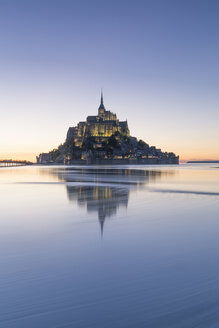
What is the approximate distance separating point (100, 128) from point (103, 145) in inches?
339

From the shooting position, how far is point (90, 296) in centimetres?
273

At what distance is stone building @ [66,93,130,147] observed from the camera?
11300 centimetres

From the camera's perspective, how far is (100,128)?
113438 millimetres

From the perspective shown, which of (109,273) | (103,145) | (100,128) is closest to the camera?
(109,273)

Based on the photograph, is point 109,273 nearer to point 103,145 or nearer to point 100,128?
point 103,145

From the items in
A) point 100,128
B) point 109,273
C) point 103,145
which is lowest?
point 109,273

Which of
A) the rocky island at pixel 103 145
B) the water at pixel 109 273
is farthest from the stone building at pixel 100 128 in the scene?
the water at pixel 109 273

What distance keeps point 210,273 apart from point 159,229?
2342 millimetres

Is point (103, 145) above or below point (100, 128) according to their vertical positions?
below

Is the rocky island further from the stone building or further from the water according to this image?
the water

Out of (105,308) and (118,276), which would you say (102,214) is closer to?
(118,276)

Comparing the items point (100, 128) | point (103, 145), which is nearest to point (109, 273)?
point (103, 145)

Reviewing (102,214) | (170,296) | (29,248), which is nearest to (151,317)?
(170,296)

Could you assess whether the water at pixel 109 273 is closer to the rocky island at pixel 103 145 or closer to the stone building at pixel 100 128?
the rocky island at pixel 103 145
